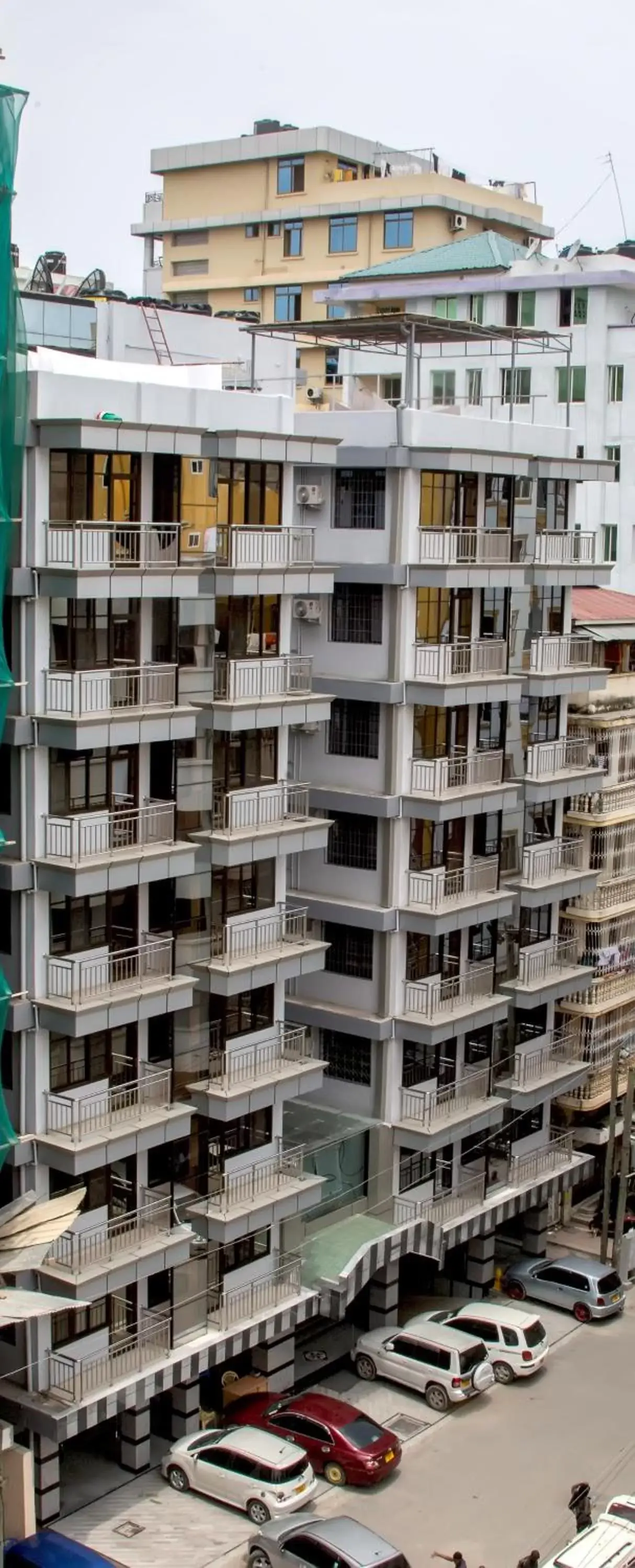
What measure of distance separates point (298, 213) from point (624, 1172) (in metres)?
43.3

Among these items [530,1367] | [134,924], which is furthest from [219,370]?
[530,1367]

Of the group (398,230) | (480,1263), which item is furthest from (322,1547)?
(398,230)

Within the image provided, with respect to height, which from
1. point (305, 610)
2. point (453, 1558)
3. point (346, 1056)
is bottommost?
point (453, 1558)

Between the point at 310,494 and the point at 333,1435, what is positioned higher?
the point at 310,494

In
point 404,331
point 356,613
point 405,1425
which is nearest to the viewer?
point 405,1425

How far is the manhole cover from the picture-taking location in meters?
36.2

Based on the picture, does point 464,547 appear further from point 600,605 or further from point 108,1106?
point 108,1106

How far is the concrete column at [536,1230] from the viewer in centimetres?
4412

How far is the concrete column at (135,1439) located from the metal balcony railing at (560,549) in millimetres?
19223

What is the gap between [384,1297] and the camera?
39.1 metres

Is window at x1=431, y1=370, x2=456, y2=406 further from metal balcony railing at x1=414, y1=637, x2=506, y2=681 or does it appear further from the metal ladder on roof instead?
metal balcony railing at x1=414, y1=637, x2=506, y2=681

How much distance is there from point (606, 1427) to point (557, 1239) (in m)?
9.30

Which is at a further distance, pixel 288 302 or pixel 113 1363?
pixel 288 302

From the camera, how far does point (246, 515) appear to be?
34.1 metres
